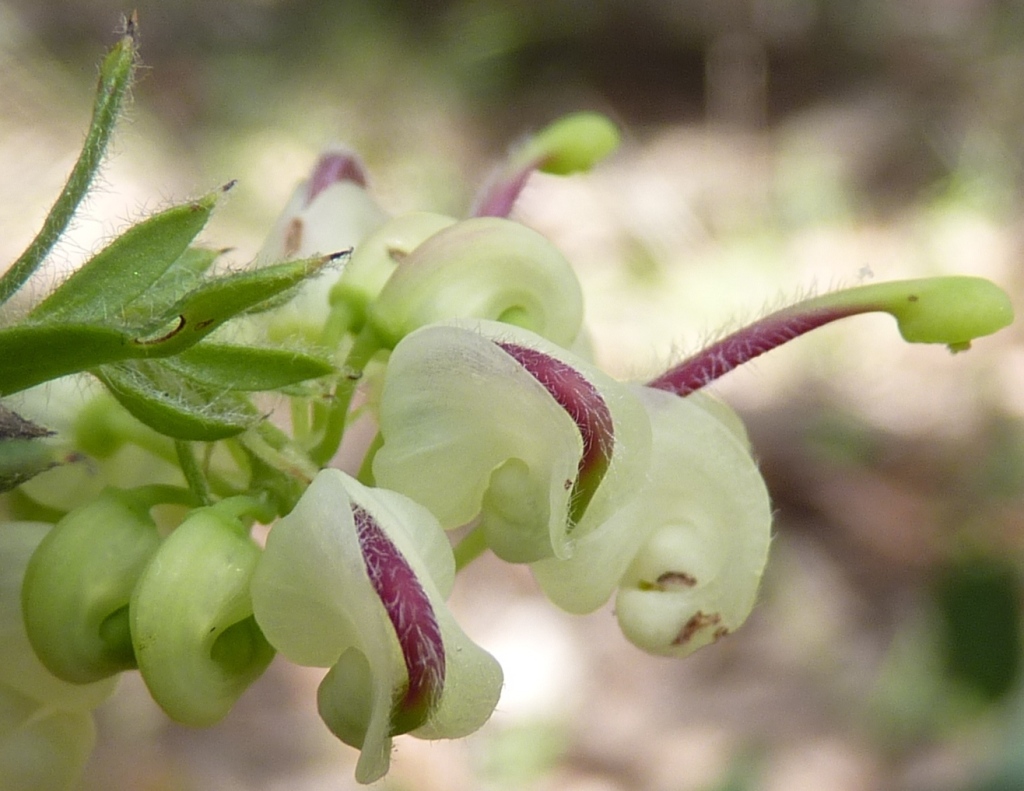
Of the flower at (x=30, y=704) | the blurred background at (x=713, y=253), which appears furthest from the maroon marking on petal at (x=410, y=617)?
the blurred background at (x=713, y=253)

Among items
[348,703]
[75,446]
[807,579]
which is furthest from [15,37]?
[348,703]

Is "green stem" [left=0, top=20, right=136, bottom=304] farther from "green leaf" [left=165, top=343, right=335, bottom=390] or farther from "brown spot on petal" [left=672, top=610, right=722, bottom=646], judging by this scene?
"brown spot on petal" [left=672, top=610, right=722, bottom=646]

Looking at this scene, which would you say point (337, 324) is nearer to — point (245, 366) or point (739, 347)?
point (245, 366)

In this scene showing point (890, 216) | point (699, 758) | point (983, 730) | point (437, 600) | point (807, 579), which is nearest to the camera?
point (437, 600)

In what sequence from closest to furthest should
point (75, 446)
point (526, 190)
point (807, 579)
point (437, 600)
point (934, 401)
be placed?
1. point (437, 600)
2. point (75, 446)
3. point (526, 190)
4. point (807, 579)
5. point (934, 401)

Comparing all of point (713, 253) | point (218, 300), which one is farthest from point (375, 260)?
point (713, 253)

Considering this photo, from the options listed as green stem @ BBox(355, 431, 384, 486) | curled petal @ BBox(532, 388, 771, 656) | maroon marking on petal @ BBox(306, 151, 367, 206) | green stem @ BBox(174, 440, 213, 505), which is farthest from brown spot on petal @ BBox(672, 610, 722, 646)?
maroon marking on petal @ BBox(306, 151, 367, 206)

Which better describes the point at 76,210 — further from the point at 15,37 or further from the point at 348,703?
the point at 15,37
